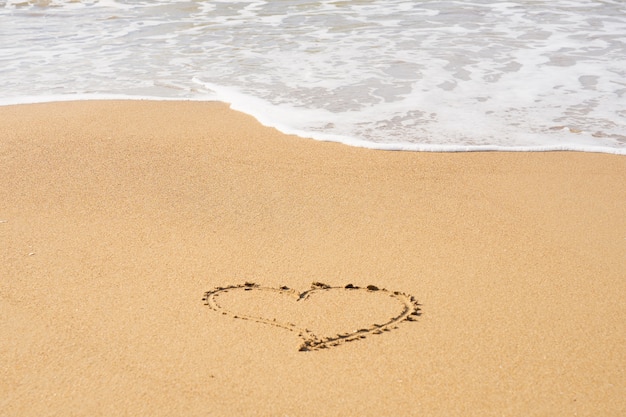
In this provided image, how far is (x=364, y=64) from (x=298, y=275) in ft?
13.6

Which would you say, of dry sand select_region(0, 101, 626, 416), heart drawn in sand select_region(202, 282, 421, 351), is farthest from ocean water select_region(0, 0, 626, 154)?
heart drawn in sand select_region(202, 282, 421, 351)

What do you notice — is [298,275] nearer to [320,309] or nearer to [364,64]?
[320,309]

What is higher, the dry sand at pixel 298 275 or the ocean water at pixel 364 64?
the dry sand at pixel 298 275

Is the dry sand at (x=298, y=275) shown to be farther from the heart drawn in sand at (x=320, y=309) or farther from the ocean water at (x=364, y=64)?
the ocean water at (x=364, y=64)

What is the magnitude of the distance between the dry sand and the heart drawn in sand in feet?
0.04

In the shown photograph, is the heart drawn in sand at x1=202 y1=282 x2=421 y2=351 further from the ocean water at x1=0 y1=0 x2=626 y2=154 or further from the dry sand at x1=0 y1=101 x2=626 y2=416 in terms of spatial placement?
the ocean water at x1=0 y1=0 x2=626 y2=154

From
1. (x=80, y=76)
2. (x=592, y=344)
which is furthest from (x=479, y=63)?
(x=592, y=344)

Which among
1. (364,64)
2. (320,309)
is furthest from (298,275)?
(364,64)

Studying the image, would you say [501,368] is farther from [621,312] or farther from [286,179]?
[286,179]

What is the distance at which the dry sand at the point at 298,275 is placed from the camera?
2.33m

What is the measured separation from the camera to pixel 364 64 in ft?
22.4

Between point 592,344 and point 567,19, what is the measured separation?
7.31 metres

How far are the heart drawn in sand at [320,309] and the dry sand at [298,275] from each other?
0.01 meters

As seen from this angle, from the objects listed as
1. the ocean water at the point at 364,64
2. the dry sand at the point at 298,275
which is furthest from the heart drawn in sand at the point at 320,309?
the ocean water at the point at 364,64
